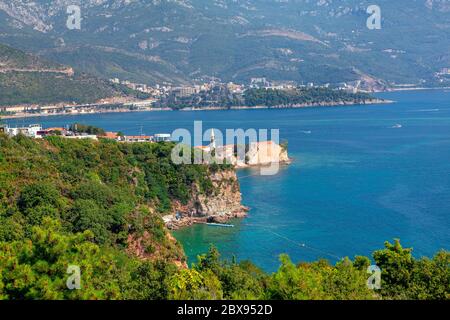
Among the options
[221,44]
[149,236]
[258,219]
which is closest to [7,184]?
[149,236]

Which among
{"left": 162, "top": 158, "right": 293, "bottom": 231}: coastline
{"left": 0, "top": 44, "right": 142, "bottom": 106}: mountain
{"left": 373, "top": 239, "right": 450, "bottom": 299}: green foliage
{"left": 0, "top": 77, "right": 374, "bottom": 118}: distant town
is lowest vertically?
{"left": 162, "top": 158, "right": 293, "bottom": 231}: coastline

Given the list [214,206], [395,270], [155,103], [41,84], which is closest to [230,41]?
[155,103]

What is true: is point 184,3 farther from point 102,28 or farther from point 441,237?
point 441,237

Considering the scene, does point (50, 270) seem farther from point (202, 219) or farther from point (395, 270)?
point (202, 219)

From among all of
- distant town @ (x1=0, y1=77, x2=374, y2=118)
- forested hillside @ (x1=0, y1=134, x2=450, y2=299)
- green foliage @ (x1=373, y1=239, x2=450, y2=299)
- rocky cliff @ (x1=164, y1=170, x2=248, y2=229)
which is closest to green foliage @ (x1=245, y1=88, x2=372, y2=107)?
distant town @ (x1=0, y1=77, x2=374, y2=118)

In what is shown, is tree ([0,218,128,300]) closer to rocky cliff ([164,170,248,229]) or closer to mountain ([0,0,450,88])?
rocky cliff ([164,170,248,229])

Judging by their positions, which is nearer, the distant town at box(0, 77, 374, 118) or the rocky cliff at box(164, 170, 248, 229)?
the rocky cliff at box(164, 170, 248, 229)
